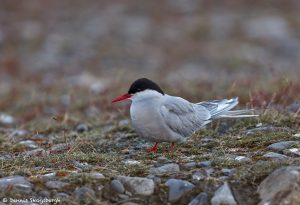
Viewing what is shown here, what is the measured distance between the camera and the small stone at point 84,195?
12.7ft

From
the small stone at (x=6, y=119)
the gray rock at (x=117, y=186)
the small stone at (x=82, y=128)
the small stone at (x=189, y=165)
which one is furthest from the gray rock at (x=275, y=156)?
the small stone at (x=6, y=119)

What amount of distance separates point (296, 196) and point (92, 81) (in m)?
6.48

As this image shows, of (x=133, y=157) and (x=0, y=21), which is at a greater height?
(x=0, y=21)

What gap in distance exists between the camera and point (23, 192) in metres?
3.94

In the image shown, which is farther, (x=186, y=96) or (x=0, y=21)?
(x=0, y=21)

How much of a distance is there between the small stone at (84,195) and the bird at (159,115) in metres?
1.10

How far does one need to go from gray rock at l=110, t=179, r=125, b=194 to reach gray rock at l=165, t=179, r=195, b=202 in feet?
0.95

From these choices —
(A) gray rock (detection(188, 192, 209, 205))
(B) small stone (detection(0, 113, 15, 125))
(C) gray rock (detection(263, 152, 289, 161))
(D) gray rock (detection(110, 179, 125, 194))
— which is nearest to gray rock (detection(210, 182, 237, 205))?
(A) gray rock (detection(188, 192, 209, 205))

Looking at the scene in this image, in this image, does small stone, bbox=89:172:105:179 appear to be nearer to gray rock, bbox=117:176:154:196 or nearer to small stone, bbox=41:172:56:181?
gray rock, bbox=117:176:154:196

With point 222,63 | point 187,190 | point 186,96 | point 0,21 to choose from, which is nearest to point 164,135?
point 187,190

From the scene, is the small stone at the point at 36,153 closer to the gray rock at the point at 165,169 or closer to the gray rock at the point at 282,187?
the gray rock at the point at 165,169

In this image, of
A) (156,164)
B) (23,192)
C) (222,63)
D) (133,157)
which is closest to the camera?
(23,192)

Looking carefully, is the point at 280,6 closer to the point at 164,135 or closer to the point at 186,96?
the point at 186,96

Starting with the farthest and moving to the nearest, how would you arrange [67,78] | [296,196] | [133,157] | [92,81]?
[67,78] → [92,81] → [133,157] → [296,196]
